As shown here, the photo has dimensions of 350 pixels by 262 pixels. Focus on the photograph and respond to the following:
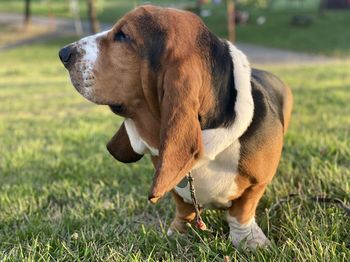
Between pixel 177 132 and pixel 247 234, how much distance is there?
87 cm

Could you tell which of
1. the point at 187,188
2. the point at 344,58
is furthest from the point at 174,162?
the point at 344,58

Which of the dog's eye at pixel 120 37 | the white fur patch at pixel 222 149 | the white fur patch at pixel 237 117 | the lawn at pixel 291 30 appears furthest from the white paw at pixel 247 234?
the lawn at pixel 291 30

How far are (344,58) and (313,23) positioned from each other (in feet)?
27.9

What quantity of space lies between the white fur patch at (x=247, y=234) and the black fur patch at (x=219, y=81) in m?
0.63

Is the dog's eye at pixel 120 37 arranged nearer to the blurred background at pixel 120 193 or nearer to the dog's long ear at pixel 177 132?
the dog's long ear at pixel 177 132

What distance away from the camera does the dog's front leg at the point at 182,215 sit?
2672mm

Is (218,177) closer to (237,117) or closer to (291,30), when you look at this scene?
(237,117)

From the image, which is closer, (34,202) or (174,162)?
(174,162)

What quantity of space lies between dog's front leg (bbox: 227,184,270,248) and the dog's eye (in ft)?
3.36

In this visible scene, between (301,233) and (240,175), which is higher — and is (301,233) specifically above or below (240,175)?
below

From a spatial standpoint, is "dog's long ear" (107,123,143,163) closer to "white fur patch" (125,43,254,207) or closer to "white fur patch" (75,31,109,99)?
"white fur patch" (125,43,254,207)

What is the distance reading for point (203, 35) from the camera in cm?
225

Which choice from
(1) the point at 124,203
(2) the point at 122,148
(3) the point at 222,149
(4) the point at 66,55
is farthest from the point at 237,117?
(1) the point at 124,203

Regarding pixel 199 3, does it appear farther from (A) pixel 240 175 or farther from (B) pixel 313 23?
(A) pixel 240 175
